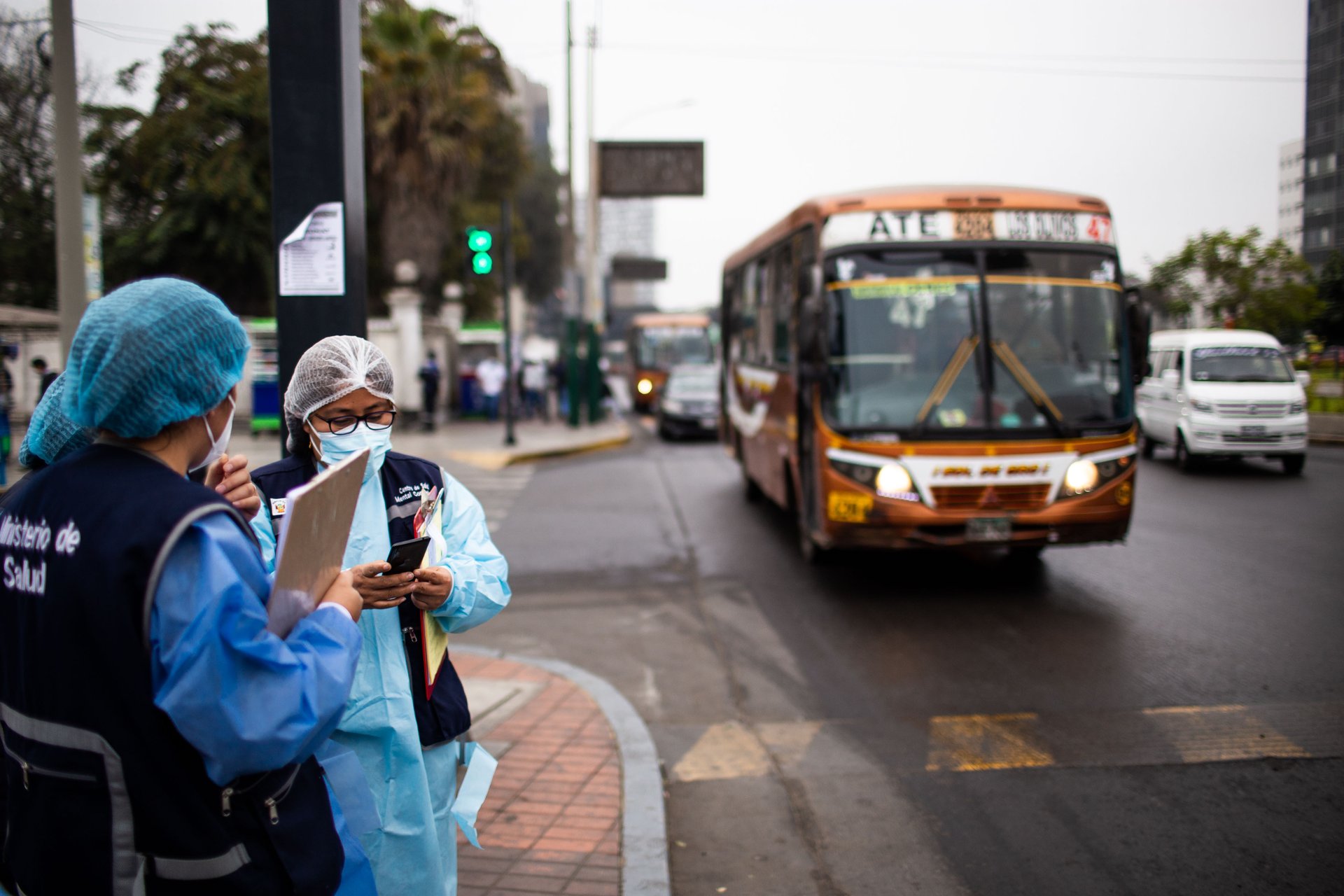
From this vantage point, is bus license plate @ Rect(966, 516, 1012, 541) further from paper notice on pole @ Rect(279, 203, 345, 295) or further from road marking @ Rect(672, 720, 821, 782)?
paper notice on pole @ Rect(279, 203, 345, 295)

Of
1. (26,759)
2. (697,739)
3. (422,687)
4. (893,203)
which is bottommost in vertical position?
(697,739)

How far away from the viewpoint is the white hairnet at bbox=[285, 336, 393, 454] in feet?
7.94

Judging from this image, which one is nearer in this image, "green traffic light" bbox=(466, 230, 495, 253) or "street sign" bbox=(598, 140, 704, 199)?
"green traffic light" bbox=(466, 230, 495, 253)

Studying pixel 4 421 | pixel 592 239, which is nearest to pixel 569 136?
pixel 592 239

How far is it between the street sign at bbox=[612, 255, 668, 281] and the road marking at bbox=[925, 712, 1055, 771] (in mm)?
23506

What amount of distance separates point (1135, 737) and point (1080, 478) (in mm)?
2731

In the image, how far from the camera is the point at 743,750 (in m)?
4.95

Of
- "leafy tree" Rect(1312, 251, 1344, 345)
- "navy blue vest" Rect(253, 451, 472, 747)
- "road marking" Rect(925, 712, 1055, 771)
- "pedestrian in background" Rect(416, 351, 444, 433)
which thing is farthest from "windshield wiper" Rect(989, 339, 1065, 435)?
"leafy tree" Rect(1312, 251, 1344, 345)

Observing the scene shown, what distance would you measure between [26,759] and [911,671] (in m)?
5.16

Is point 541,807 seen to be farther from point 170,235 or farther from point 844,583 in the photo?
point 170,235

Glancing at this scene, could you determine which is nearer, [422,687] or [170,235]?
[422,687]

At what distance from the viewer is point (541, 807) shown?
160 inches

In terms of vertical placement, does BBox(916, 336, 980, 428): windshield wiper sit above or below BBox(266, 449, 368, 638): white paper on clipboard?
above

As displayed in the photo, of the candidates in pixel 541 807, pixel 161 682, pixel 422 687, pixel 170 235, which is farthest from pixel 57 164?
pixel 170 235
